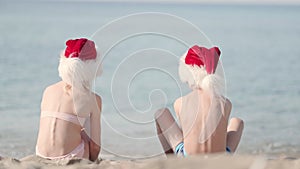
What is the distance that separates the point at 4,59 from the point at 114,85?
770 cm

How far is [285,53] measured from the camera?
13.8 meters

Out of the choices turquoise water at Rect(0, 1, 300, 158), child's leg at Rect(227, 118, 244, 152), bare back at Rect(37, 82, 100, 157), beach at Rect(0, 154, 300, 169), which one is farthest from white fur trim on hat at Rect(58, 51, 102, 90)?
child's leg at Rect(227, 118, 244, 152)

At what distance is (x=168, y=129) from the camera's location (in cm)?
436

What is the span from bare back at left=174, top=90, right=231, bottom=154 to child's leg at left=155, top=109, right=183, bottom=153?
0.41 ft

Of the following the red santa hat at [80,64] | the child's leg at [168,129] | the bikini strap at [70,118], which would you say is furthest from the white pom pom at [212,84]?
the bikini strap at [70,118]

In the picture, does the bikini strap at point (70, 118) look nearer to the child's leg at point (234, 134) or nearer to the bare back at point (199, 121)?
the bare back at point (199, 121)

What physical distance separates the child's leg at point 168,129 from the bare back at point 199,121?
13cm

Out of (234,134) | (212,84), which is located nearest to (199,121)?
(212,84)

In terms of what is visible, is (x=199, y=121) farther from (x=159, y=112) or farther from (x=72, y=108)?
(x=72, y=108)

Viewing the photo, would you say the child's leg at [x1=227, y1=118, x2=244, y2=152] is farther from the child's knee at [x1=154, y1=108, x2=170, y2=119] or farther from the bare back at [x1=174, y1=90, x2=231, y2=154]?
the child's knee at [x1=154, y1=108, x2=170, y2=119]

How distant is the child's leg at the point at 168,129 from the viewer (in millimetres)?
4344

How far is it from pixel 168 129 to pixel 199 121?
0.97ft

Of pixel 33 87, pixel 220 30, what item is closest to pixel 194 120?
pixel 33 87

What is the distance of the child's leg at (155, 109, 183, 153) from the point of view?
4344 millimetres
